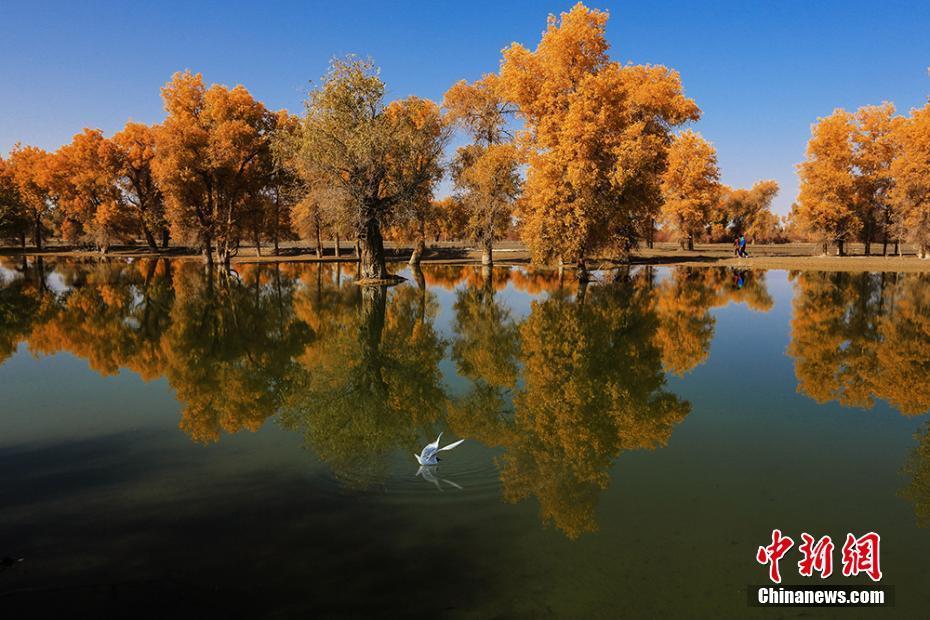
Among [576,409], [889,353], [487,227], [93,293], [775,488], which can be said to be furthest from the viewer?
[487,227]

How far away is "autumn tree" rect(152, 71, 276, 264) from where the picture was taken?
50.7 metres

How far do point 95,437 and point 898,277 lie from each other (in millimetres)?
50132

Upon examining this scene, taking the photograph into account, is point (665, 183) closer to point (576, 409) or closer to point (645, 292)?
point (645, 292)

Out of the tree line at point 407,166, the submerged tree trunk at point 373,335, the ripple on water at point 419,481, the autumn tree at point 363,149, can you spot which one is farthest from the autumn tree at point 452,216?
the ripple on water at point 419,481

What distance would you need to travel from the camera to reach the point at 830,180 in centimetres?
5725

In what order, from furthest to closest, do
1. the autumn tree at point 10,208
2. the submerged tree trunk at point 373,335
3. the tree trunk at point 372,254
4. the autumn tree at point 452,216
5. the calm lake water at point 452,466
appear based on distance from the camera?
the autumn tree at point 10,208
the autumn tree at point 452,216
the tree trunk at point 372,254
the submerged tree trunk at point 373,335
the calm lake water at point 452,466

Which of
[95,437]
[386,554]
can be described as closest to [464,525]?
[386,554]

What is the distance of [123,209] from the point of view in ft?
240

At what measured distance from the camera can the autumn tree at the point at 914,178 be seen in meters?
52.4

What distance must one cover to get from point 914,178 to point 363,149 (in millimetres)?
52907

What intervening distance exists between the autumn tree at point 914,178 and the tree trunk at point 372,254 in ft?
168

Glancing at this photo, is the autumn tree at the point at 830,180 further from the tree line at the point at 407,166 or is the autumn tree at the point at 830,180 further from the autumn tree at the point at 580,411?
the autumn tree at the point at 580,411

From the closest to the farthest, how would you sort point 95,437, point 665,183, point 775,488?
point 775,488
point 95,437
point 665,183

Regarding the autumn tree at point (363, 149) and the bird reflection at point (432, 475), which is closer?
the bird reflection at point (432, 475)
